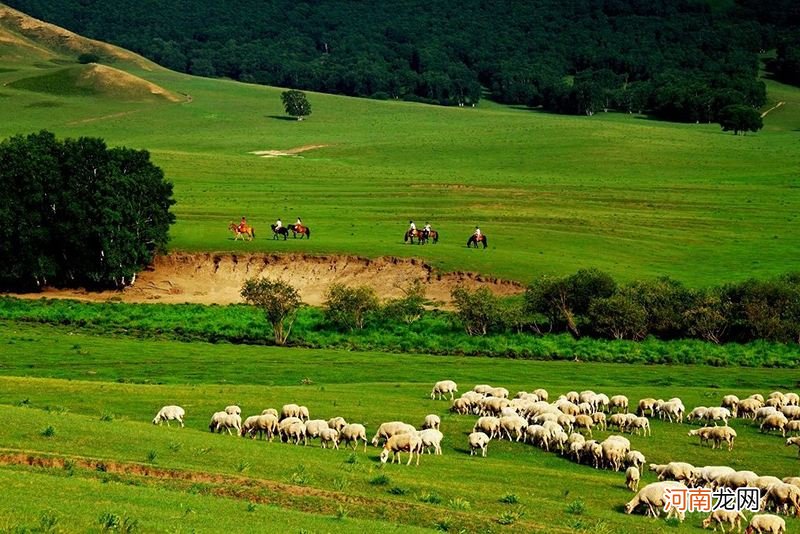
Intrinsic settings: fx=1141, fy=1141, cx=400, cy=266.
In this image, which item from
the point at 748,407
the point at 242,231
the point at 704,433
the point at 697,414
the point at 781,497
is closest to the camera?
the point at 781,497

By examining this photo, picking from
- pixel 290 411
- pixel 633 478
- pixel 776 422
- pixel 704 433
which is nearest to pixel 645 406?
pixel 776 422

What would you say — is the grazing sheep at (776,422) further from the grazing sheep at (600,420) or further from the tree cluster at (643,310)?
the tree cluster at (643,310)

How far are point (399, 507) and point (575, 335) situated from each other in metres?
39.0

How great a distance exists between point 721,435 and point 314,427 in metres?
13.2

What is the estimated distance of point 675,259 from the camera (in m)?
83.6

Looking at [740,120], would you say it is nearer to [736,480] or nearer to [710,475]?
[710,475]

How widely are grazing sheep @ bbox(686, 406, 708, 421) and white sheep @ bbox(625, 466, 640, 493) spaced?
11230 mm

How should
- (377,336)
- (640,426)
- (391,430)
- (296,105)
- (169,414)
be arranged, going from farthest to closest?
1. (296,105)
2. (377,336)
3. (640,426)
4. (169,414)
5. (391,430)

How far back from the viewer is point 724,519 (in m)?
27.0

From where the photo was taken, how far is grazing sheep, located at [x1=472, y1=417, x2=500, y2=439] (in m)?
36.8

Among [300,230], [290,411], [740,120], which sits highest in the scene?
[740,120]

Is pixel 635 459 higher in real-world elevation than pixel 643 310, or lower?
higher

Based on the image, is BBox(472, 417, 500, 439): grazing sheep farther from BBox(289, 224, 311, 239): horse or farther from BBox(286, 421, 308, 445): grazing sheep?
BBox(289, 224, 311, 239): horse

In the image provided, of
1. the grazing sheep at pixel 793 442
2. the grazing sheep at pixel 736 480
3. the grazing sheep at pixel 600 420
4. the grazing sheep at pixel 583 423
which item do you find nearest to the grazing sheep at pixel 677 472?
the grazing sheep at pixel 736 480
